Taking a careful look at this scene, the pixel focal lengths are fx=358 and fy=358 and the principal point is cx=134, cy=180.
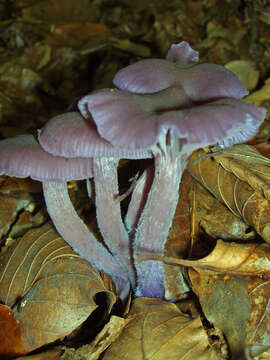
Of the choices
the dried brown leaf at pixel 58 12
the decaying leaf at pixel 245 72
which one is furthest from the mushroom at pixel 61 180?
the dried brown leaf at pixel 58 12

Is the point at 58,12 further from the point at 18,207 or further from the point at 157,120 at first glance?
the point at 157,120

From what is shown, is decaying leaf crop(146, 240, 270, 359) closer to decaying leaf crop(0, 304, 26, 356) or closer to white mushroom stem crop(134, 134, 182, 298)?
white mushroom stem crop(134, 134, 182, 298)

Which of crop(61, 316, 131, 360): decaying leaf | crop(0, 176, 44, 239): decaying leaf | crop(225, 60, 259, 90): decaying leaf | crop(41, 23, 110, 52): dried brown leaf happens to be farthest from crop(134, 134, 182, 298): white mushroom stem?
crop(41, 23, 110, 52): dried brown leaf

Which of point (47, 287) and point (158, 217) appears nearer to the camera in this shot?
point (158, 217)

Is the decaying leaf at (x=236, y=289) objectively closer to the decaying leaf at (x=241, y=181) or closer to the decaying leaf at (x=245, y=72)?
the decaying leaf at (x=241, y=181)

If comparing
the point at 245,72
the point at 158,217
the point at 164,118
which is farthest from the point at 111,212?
the point at 245,72

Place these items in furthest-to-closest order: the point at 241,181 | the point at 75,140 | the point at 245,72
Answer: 1. the point at 245,72
2. the point at 241,181
3. the point at 75,140
